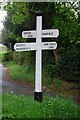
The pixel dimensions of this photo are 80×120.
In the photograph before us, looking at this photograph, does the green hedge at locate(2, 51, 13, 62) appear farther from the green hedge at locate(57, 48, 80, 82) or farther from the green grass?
the green hedge at locate(57, 48, 80, 82)

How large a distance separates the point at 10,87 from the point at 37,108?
1.14ft

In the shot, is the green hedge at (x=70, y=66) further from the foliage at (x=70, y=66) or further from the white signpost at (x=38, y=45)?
the white signpost at (x=38, y=45)

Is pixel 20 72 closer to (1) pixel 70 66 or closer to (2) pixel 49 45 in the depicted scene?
(2) pixel 49 45

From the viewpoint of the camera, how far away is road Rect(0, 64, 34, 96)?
2488mm

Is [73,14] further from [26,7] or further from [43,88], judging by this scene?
[43,88]

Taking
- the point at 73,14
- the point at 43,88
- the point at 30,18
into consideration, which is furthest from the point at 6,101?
the point at 73,14

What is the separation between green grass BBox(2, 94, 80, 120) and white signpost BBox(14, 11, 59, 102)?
8cm

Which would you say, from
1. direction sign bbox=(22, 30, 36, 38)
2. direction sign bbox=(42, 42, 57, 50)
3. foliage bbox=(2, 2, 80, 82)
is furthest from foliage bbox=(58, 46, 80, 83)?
direction sign bbox=(22, 30, 36, 38)

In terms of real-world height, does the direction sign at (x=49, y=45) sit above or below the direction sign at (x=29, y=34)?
below

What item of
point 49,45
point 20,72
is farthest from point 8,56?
point 49,45

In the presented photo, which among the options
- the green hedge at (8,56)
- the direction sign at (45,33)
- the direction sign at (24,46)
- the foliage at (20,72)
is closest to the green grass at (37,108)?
the foliage at (20,72)

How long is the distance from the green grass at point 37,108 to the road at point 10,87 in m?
0.05

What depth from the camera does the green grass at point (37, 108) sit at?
242cm

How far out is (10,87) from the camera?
8.21ft
